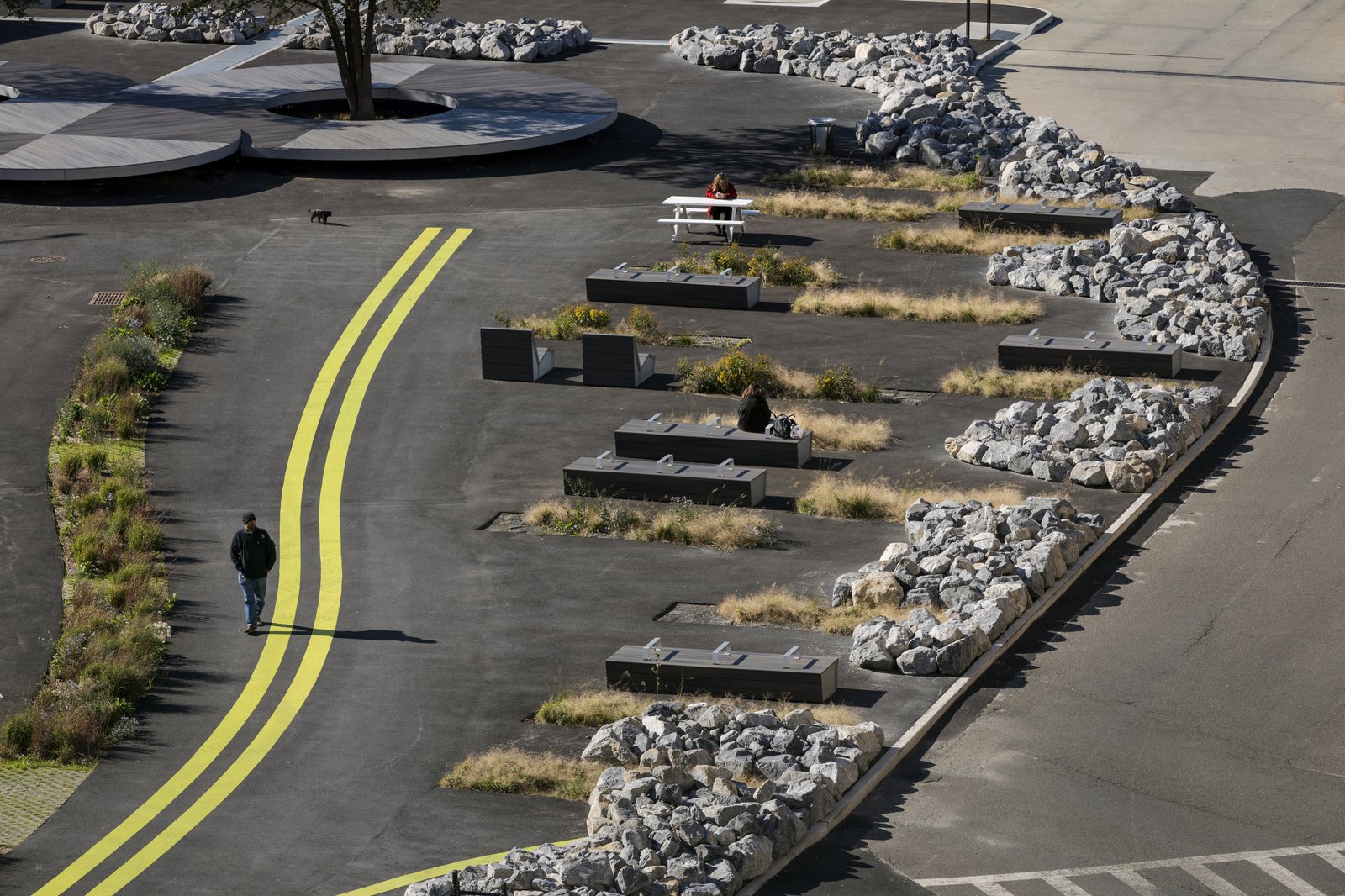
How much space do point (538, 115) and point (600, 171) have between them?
11.5 ft

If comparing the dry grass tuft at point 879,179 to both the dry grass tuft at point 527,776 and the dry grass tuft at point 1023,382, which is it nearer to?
the dry grass tuft at point 1023,382

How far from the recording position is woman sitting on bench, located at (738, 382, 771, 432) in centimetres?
2898

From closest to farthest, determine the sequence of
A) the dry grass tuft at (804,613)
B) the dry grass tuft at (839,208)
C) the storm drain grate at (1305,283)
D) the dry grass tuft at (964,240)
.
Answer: the dry grass tuft at (804,613)
the storm drain grate at (1305,283)
the dry grass tuft at (964,240)
the dry grass tuft at (839,208)

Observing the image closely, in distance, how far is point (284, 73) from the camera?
5244cm

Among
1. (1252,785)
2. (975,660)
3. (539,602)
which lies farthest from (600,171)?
(1252,785)

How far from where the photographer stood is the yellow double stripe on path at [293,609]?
19.4 m

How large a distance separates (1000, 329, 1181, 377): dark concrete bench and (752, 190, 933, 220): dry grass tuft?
30.2 ft

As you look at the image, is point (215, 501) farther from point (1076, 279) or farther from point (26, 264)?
point (1076, 279)

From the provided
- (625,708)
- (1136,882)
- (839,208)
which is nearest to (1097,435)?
(625,708)

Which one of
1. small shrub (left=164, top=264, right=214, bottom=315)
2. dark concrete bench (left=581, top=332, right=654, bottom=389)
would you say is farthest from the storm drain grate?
small shrub (left=164, top=264, right=214, bottom=315)

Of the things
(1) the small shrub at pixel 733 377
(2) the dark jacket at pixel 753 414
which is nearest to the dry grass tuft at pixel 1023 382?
(1) the small shrub at pixel 733 377

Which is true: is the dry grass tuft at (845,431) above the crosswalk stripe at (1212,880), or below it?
above

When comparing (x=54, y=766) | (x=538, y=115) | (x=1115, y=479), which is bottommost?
(x=54, y=766)

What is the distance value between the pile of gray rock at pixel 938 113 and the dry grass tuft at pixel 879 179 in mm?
664
